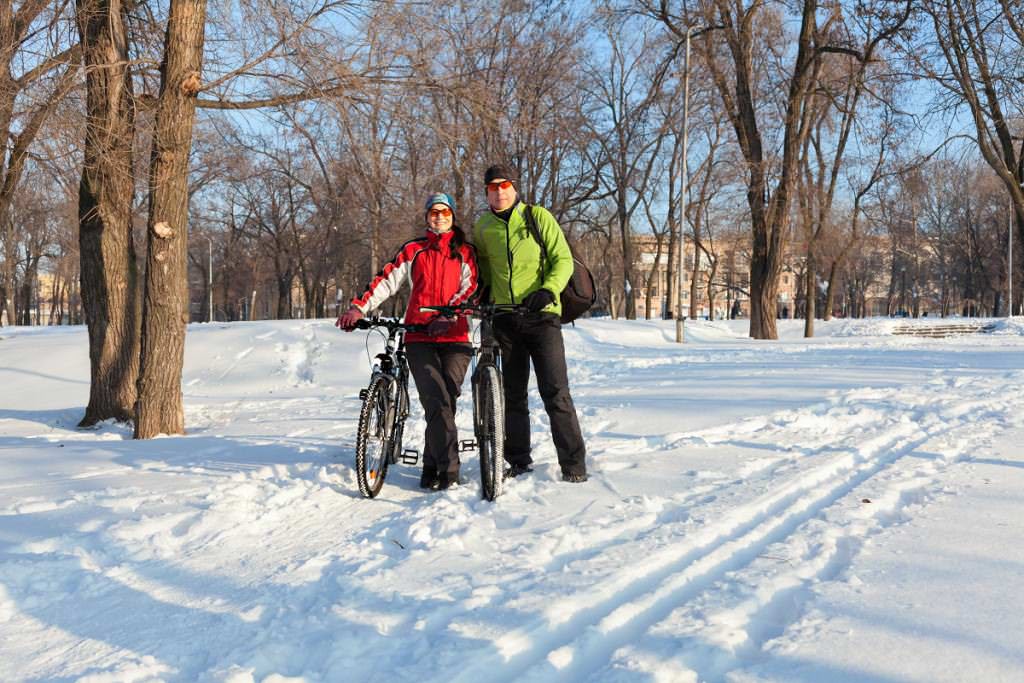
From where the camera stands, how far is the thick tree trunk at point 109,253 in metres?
8.91

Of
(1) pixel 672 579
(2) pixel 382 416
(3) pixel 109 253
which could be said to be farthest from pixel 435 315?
(3) pixel 109 253

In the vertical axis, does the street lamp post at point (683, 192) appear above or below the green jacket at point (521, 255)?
above

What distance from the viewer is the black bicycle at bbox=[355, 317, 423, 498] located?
471 centimetres

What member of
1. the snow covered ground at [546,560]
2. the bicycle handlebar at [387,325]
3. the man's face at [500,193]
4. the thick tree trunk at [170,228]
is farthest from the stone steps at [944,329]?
the bicycle handlebar at [387,325]

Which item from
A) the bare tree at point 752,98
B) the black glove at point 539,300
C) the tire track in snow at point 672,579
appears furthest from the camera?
the bare tree at point 752,98

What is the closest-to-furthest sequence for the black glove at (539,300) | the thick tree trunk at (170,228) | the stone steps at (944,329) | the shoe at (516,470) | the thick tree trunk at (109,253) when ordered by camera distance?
the black glove at (539,300), the shoe at (516,470), the thick tree trunk at (170,228), the thick tree trunk at (109,253), the stone steps at (944,329)

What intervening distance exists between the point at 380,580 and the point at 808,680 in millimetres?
1711

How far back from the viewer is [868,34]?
63.8 ft

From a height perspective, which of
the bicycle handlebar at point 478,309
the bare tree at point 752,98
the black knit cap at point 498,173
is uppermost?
the bare tree at point 752,98

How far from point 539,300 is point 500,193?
2.49ft

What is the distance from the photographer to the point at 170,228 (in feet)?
26.9

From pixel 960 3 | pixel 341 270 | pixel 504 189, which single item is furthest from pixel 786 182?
pixel 341 270

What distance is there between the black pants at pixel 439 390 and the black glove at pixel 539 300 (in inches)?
26.2

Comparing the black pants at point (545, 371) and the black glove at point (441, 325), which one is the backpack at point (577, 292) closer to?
the black pants at point (545, 371)
